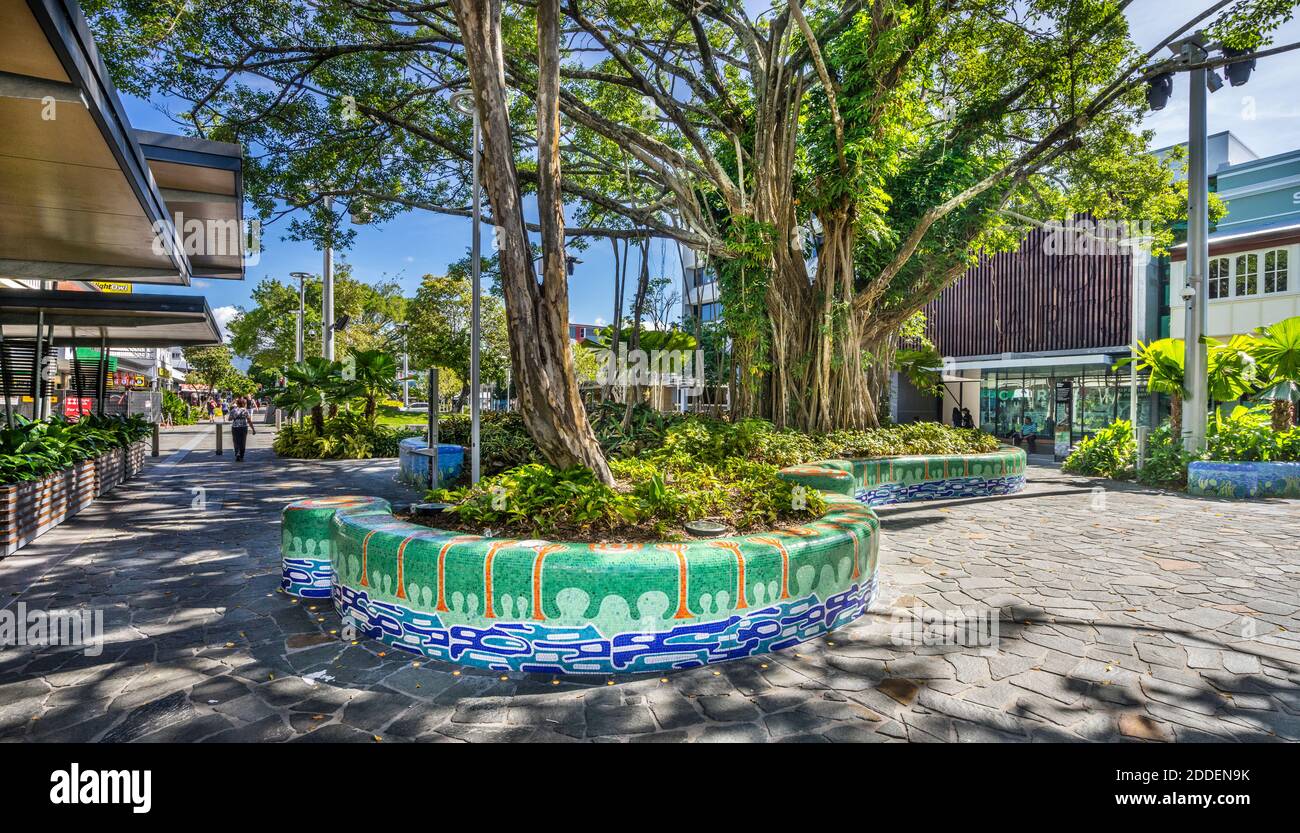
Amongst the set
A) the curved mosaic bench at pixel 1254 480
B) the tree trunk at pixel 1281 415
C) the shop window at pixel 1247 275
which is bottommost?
the curved mosaic bench at pixel 1254 480

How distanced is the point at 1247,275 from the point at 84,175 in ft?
71.4

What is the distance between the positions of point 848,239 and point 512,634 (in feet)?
28.0

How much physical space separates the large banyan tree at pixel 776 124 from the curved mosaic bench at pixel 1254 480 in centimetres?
489

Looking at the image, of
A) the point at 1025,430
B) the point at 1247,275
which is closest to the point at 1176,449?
the point at 1247,275

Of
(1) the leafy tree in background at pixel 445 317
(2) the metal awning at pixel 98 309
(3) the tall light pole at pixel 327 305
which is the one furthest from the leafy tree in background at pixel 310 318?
(2) the metal awning at pixel 98 309

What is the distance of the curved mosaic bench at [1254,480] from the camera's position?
9.02m

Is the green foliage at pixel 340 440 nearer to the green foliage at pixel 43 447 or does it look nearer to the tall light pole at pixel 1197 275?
the green foliage at pixel 43 447

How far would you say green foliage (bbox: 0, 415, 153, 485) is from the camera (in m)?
5.76

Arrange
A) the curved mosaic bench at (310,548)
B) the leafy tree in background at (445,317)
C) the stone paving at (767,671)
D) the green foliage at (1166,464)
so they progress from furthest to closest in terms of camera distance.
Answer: the leafy tree in background at (445,317)
the green foliage at (1166,464)
the curved mosaic bench at (310,548)
the stone paving at (767,671)

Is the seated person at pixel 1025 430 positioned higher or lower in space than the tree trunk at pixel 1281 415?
lower

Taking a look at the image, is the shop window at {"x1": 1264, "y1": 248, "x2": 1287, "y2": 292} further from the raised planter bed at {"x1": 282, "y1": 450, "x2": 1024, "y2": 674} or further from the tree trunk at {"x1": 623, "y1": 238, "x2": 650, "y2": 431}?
the raised planter bed at {"x1": 282, "y1": 450, "x2": 1024, "y2": 674}
